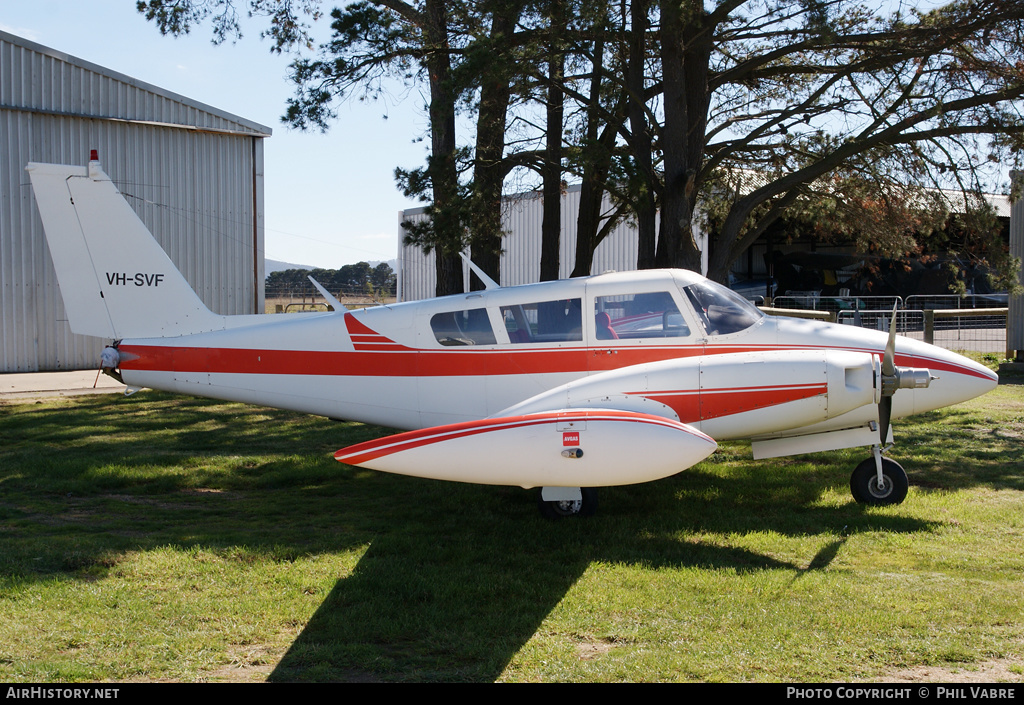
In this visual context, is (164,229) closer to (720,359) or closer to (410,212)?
(720,359)

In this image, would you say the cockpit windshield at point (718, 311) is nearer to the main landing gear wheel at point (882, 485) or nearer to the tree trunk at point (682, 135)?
the main landing gear wheel at point (882, 485)

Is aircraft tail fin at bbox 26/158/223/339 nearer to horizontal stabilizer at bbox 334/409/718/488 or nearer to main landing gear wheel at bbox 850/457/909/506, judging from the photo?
horizontal stabilizer at bbox 334/409/718/488

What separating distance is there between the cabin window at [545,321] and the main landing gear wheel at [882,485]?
3.04 meters

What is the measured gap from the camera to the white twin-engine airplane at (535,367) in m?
6.17

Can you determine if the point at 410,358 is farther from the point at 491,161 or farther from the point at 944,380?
the point at 491,161

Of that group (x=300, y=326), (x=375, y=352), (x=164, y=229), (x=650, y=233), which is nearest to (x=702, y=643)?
(x=375, y=352)

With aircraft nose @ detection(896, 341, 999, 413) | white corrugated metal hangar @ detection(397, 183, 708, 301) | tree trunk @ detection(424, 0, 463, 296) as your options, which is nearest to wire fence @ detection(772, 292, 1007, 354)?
white corrugated metal hangar @ detection(397, 183, 708, 301)

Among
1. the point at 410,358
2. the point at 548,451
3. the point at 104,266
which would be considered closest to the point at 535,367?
the point at 410,358

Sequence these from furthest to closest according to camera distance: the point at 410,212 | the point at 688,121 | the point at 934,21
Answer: the point at 410,212
the point at 688,121
the point at 934,21

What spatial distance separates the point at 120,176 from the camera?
64.8 ft

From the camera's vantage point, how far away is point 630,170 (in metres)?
12.1

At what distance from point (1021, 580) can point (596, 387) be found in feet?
11.4

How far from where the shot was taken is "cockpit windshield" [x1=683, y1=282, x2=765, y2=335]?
25.3ft

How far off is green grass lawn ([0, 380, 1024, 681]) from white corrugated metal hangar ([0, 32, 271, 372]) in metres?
10.5
